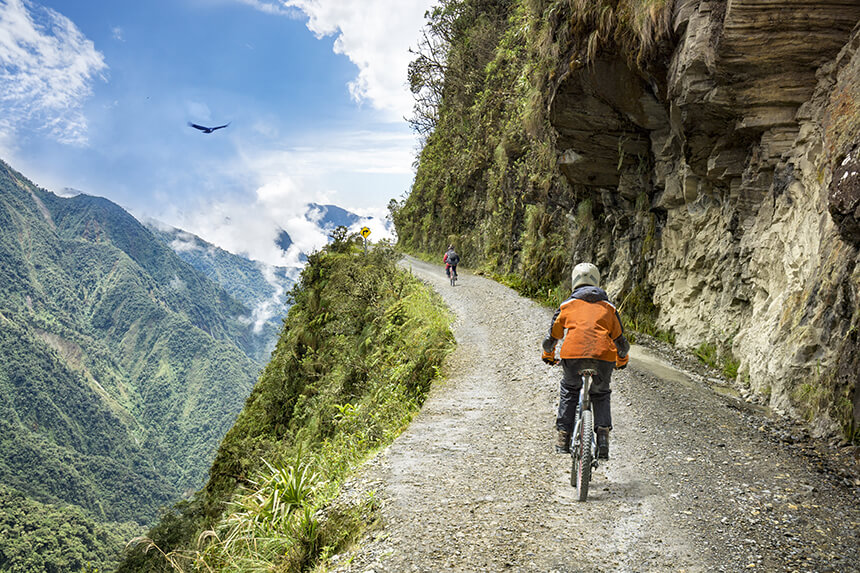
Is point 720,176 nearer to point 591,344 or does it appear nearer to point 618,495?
point 591,344

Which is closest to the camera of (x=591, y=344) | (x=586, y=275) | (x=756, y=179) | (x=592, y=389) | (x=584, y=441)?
(x=584, y=441)

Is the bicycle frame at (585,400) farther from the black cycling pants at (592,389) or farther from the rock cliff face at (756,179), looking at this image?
the rock cliff face at (756,179)

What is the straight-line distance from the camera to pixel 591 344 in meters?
4.68

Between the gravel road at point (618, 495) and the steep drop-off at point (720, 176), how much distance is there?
3.35 ft

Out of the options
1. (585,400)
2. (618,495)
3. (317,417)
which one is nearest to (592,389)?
(585,400)

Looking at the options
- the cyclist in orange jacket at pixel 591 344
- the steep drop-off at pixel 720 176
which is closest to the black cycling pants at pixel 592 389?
the cyclist in orange jacket at pixel 591 344

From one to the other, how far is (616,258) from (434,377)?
6.44 m

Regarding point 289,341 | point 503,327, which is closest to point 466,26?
point 289,341

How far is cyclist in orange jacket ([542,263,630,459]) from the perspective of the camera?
4695 mm

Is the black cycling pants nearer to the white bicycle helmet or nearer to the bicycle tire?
the bicycle tire

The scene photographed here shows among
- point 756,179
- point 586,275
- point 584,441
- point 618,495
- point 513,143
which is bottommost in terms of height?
point 618,495

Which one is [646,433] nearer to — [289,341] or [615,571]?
[615,571]

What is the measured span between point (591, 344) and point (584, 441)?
801mm

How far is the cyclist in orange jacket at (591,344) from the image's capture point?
185 inches
